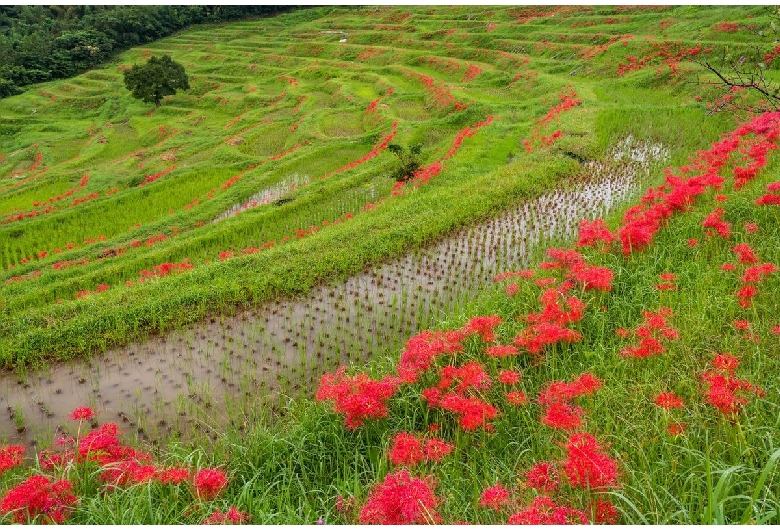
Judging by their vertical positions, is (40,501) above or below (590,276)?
below

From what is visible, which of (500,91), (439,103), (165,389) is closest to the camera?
(165,389)

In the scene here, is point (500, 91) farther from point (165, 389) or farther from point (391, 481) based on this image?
point (391, 481)

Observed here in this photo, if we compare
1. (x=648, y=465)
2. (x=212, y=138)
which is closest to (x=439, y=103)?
(x=212, y=138)

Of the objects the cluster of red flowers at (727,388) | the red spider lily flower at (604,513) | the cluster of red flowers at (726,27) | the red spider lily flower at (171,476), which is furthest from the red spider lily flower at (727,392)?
the cluster of red flowers at (726,27)

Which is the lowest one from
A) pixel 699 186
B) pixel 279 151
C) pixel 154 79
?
pixel 279 151

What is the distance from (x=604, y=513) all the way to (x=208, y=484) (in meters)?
2.82

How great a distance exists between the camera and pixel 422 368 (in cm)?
525

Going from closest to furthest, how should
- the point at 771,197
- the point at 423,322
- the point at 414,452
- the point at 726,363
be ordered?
1. the point at 414,452
2. the point at 726,363
3. the point at 771,197
4. the point at 423,322

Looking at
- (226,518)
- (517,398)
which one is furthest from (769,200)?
(226,518)

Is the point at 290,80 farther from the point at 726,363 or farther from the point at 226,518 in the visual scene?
the point at 226,518

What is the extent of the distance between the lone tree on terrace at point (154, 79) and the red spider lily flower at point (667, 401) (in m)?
38.4

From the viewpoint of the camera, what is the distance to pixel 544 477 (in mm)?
3547

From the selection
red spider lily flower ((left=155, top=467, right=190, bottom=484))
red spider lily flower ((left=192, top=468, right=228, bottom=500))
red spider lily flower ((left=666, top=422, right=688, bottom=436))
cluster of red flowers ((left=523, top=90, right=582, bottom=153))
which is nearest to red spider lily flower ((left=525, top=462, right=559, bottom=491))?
red spider lily flower ((left=666, top=422, right=688, bottom=436))

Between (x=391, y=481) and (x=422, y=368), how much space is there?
1.98 meters
